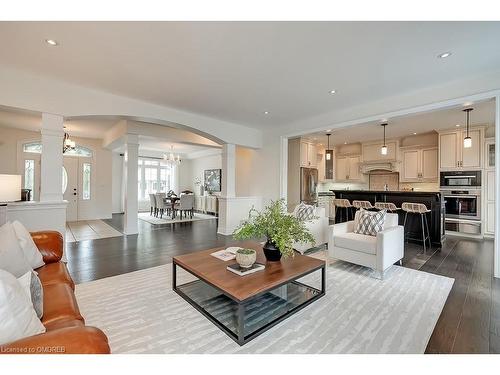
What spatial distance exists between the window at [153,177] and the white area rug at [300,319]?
8148 millimetres

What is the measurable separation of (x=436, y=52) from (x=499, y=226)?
2.36 metres

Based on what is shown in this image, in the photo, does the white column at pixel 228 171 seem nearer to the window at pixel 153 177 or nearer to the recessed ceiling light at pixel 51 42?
the recessed ceiling light at pixel 51 42

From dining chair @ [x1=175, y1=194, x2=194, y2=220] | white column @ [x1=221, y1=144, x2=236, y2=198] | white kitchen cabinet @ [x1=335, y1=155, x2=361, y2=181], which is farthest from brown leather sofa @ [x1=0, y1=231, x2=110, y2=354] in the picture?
white kitchen cabinet @ [x1=335, y1=155, x2=361, y2=181]

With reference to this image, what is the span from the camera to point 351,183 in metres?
8.48

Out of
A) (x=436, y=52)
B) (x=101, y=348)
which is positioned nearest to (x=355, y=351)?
(x=101, y=348)

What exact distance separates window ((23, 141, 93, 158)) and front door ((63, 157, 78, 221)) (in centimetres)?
19

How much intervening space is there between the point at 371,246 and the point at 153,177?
9.82 m

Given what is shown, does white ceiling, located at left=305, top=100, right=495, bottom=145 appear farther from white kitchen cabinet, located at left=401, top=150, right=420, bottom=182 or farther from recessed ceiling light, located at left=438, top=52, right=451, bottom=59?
recessed ceiling light, located at left=438, top=52, right=451, bottom=59

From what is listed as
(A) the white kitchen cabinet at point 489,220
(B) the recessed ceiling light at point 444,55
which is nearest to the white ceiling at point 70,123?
(B) the recessed ceiling light at point 444,55

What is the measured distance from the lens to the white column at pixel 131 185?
18.5ft

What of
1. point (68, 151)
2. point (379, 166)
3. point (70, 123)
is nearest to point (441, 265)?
point (379, 166)

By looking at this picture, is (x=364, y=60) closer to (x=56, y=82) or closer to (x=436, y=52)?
(x=436, y=52)
